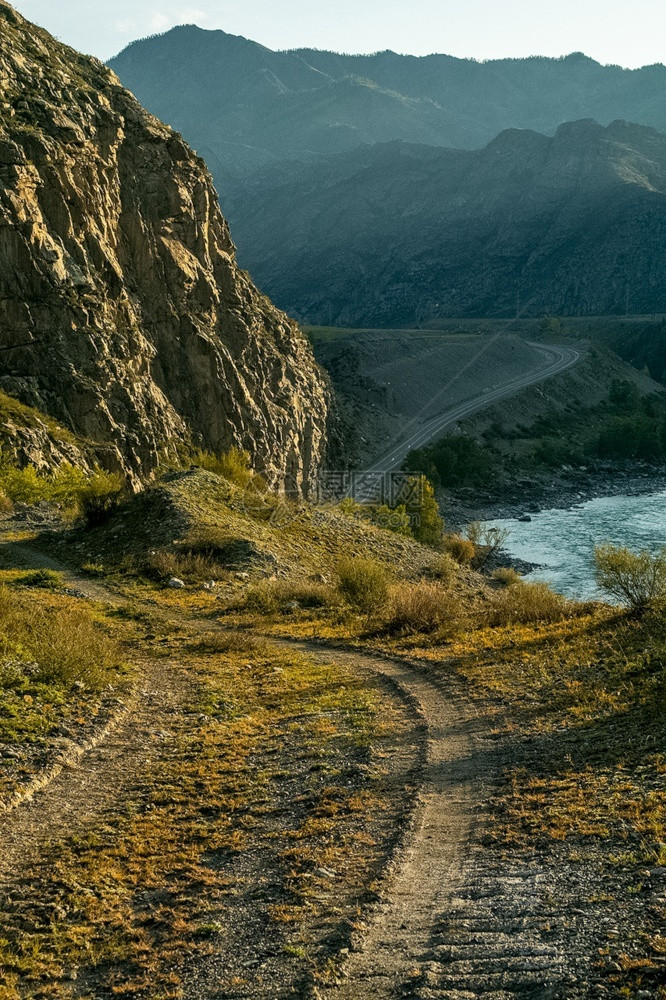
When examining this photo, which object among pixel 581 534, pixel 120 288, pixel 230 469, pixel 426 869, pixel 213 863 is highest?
pixel 120 288

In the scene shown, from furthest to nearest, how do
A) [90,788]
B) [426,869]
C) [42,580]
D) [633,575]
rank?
[42,580] < [633,575] < [90,788] < [426,869]

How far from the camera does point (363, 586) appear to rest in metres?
23.8

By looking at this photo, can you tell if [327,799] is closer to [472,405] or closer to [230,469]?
[230,469]

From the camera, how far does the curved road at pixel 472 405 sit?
288 feet

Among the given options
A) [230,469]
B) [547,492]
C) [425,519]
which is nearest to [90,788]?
[230,469]

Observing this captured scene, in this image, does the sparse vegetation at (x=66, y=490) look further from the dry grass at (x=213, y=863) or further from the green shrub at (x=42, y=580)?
the dry grass at (x=213, y=863)

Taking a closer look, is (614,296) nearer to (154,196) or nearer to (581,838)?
(154,196)

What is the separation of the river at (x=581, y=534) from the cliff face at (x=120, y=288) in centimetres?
1861

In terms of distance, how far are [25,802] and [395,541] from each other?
25.2m

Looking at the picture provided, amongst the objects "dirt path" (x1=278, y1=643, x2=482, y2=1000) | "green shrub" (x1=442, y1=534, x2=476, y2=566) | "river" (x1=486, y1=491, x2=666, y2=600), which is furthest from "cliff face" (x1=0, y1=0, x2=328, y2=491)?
"dirt path" (x1=278, y1=643, x2=482, y2=1000)

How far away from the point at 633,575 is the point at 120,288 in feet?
116

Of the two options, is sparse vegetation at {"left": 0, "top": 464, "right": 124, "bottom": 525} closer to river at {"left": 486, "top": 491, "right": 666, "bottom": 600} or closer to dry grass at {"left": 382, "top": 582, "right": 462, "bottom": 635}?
dry grass at {"left": 382, "top": 582, "right": 462, "bottom": 635}

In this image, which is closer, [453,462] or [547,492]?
[453,462]

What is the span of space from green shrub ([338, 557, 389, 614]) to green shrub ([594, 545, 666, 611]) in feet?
19.3
